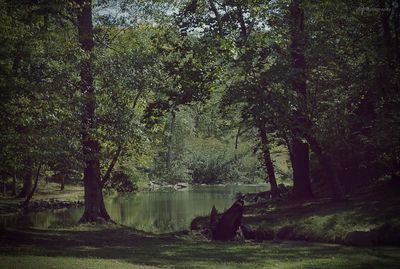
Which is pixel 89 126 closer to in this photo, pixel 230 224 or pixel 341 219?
pixel 230 224

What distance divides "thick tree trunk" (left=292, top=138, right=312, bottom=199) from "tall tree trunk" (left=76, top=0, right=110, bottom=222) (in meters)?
12.1

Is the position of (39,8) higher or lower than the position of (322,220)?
higher

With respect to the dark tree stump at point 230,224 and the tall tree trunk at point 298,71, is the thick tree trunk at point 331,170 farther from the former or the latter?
the dark tree stump at point 230,224

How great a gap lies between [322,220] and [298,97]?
5885mm

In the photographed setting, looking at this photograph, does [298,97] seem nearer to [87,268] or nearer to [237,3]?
[237,3]

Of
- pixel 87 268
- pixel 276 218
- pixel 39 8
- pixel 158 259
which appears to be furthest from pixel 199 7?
pixel 87 268

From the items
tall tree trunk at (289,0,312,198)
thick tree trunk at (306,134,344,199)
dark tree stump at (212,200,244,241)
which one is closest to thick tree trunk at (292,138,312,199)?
tall tree trunk at (289,0,312,198)

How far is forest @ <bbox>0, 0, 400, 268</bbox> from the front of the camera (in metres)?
15.5

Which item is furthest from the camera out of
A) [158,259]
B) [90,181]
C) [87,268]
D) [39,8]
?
[90,181]

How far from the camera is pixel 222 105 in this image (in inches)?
947

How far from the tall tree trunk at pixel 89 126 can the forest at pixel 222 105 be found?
0.32 feet

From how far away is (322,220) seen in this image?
64.3 ft

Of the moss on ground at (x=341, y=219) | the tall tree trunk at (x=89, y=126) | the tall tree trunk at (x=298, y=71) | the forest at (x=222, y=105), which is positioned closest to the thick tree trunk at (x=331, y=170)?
the forest at (x=222, y=105)

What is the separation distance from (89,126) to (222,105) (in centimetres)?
700
